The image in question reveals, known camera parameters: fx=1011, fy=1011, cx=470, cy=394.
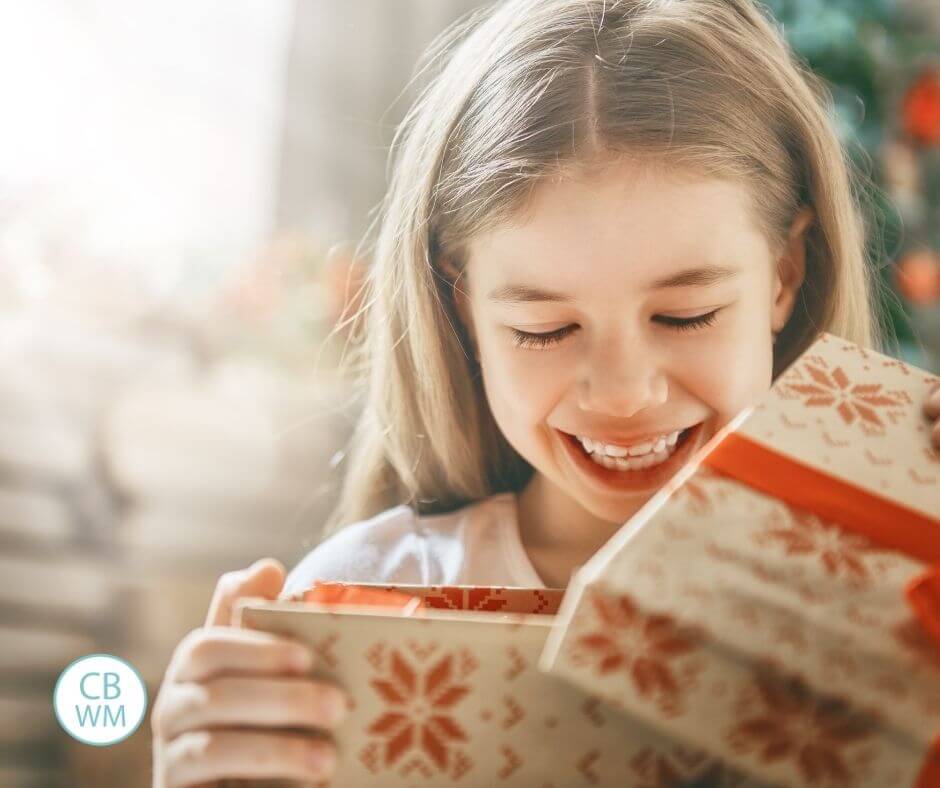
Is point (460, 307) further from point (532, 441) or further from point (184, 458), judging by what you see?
point (184, 458)

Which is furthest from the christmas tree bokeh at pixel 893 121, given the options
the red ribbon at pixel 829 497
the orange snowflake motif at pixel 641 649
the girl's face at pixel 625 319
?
the orange snowflake motif at pixel 641 649

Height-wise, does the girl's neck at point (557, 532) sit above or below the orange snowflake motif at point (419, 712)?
above

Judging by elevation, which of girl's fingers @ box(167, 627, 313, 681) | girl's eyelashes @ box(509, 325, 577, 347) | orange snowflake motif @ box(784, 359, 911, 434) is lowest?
girl's fingers @ box(167, 627, 313, 681)

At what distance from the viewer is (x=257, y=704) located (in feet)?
1.60

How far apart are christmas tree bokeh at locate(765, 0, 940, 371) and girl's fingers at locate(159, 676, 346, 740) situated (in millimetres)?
724

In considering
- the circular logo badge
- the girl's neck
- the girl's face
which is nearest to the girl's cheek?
the girl's face

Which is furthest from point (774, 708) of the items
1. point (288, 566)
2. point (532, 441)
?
point (288, 566)

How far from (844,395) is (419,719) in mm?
284

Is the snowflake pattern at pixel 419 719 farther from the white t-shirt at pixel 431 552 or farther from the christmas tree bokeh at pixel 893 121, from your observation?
the christmas tree bokeh at pixel 893 121

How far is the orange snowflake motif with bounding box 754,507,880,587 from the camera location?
475mm

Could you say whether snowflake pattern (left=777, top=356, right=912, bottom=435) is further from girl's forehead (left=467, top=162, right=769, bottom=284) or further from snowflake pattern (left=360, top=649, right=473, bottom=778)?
snowflake pattern (left=360, top=649, right=473, bottom=778)

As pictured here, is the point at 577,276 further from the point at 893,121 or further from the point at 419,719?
the point at 893,121

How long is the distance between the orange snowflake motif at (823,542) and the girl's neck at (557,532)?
0.31 m

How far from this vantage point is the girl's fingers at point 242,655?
1.56 ft
